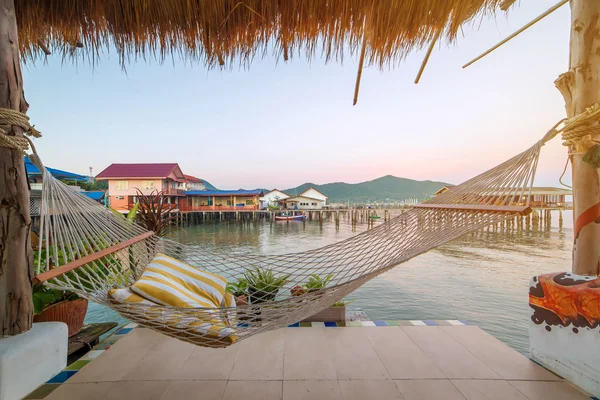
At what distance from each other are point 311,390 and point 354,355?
0.37 m

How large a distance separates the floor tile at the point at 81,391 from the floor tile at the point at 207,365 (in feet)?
0.91

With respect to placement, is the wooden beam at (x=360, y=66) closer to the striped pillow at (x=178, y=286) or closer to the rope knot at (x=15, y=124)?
the striped pillow at (x=178, y=286)

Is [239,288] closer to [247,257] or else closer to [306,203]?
[247,257]

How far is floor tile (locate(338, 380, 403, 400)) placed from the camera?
3.87ft

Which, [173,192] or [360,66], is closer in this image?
[360,66]

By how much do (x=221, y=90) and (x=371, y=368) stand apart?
24.2 ft

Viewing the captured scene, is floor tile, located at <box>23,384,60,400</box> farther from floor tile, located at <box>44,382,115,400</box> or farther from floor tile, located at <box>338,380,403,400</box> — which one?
floor tile, located at <box>338,380,403,400</box>

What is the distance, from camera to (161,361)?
147cm

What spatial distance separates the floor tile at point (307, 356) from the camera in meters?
1.35

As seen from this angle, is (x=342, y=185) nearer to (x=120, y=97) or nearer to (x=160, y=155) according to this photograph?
(x=160, y=155)

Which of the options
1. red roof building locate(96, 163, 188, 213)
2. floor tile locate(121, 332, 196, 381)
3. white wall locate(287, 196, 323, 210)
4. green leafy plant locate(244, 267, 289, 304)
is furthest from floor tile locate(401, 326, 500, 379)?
white wall locate(287, 196, 323, 210)

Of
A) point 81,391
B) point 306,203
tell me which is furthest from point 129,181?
point 81,391

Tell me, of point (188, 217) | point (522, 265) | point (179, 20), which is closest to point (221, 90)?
point (179, 20)

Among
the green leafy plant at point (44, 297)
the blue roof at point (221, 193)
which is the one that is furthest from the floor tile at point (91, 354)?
the blue roof at point (221, 193)
